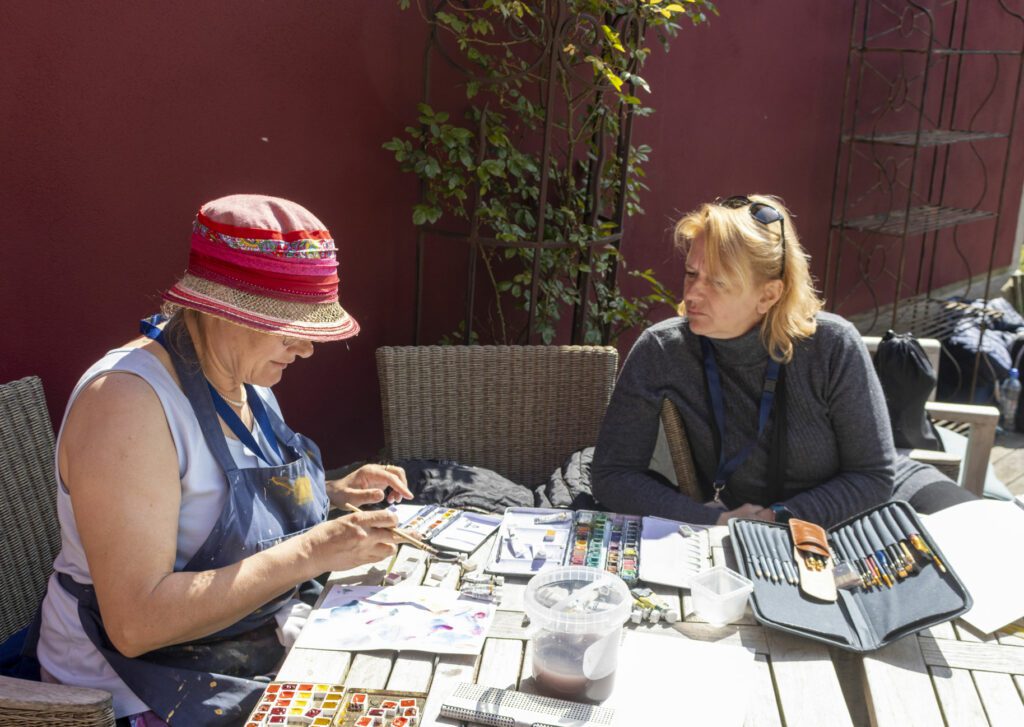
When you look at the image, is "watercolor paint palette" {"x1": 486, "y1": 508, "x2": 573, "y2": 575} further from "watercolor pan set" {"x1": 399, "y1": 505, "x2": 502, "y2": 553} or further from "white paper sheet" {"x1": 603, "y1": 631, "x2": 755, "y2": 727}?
"white paper sheet" {"x1": 603, "y1": 631, "x2": 755, "y2": 727}

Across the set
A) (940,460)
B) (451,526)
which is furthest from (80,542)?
(940,460)

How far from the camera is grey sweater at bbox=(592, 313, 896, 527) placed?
99.3 inches

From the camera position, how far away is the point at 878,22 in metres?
6.71

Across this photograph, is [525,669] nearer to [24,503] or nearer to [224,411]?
[224,411]

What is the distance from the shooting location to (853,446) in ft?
8.39

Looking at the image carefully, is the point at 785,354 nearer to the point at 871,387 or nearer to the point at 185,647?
the point at 871,387

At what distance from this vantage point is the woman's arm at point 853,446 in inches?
98.6

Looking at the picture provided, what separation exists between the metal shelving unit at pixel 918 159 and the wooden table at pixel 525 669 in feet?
15.1

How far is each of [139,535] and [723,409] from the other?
1.62 meters

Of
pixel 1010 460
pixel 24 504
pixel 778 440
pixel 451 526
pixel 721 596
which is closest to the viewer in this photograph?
pixel 721 596

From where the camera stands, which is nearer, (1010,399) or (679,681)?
(679,681)

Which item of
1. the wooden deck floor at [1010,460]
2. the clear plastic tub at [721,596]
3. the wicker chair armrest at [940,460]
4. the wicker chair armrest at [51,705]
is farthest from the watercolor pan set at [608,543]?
the wooden deck floor at [1010,460]

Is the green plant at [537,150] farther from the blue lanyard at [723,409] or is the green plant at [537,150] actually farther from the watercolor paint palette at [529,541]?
the watercolor paint palette at [529,541]

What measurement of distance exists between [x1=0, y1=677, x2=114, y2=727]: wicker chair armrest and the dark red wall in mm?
1291
